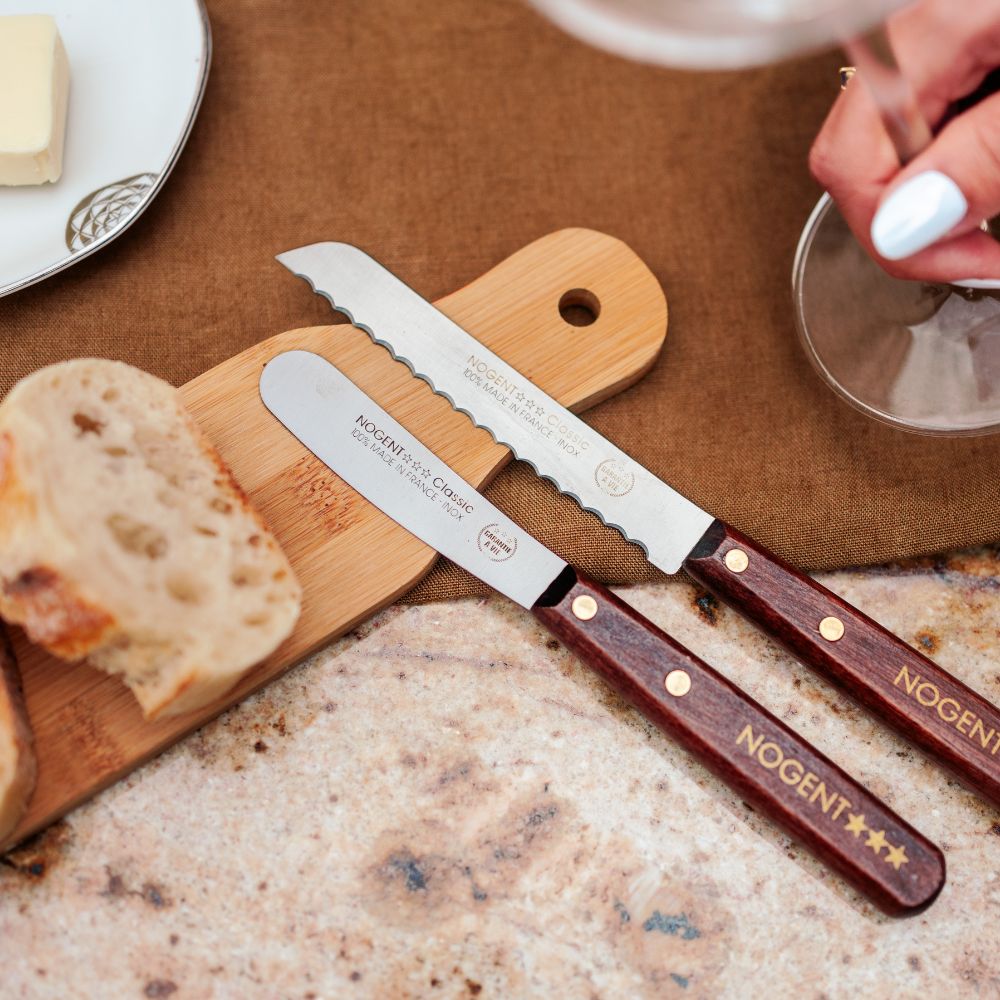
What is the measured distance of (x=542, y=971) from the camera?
1.17 metres

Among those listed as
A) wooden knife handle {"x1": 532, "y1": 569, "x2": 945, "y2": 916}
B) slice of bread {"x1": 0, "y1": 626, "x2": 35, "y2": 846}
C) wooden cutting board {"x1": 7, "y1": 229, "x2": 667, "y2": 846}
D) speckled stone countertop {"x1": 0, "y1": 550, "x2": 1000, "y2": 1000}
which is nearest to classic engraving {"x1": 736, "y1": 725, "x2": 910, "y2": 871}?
wooden knife handle {"x1": 532, "y1": 569, "x2": 945, "y2": 916}

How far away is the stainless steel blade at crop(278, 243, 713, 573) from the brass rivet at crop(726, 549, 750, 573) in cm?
5

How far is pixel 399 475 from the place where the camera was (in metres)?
1.32

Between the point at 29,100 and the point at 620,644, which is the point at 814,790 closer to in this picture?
the point at 620,644

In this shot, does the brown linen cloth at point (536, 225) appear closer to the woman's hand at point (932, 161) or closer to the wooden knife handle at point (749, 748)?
the wooden knife handle at point (749, 748)

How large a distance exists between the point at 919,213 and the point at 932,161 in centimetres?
6

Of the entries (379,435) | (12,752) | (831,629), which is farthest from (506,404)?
(12,752)

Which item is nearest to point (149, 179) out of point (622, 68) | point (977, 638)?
→ point (622, 68)

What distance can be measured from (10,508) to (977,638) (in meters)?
1.29

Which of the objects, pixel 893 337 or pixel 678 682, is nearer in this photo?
pixel 678 682

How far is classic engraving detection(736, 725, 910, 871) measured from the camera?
115cm

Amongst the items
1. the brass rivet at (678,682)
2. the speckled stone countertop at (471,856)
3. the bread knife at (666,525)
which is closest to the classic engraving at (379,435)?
the bread knife at (666,525)

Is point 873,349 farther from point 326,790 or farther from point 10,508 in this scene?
point 10,508

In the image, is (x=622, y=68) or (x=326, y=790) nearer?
(x=326, y=790)
